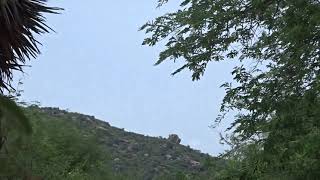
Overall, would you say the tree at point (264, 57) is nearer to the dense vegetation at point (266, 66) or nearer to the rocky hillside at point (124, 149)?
the dense vegetation at point (266, 66)

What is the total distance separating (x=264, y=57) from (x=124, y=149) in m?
25.2

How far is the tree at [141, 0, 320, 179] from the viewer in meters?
7.07

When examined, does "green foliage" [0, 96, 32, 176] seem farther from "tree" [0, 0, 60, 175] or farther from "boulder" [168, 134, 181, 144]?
"boulder" [168, 134, 181, 144]

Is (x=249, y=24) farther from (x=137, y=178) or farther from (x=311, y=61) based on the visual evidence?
(x=137, y=178)

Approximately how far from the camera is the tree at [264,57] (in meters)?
7.07

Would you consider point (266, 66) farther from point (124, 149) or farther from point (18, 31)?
point (124, 149)

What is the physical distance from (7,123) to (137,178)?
76.7 ft

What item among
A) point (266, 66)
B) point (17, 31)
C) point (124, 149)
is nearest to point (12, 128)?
point (17, 31)

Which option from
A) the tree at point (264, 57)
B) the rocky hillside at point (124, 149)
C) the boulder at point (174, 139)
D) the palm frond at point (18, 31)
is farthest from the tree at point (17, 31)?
the boulder at point (174, 139)

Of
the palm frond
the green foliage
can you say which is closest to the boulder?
the palm frond

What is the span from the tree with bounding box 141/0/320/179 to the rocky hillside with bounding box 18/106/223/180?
34.9ft

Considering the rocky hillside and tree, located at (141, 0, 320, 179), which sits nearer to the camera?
tree, located at (141, 0, 320, 179)

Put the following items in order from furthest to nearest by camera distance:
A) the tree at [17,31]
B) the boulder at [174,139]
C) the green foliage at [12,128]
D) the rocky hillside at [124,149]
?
the boulder at [174,139], the rocky hillside at [124,149], the tree at [17,31], the green foliage at [12,128]

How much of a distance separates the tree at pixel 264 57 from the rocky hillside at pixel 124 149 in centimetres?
1065
